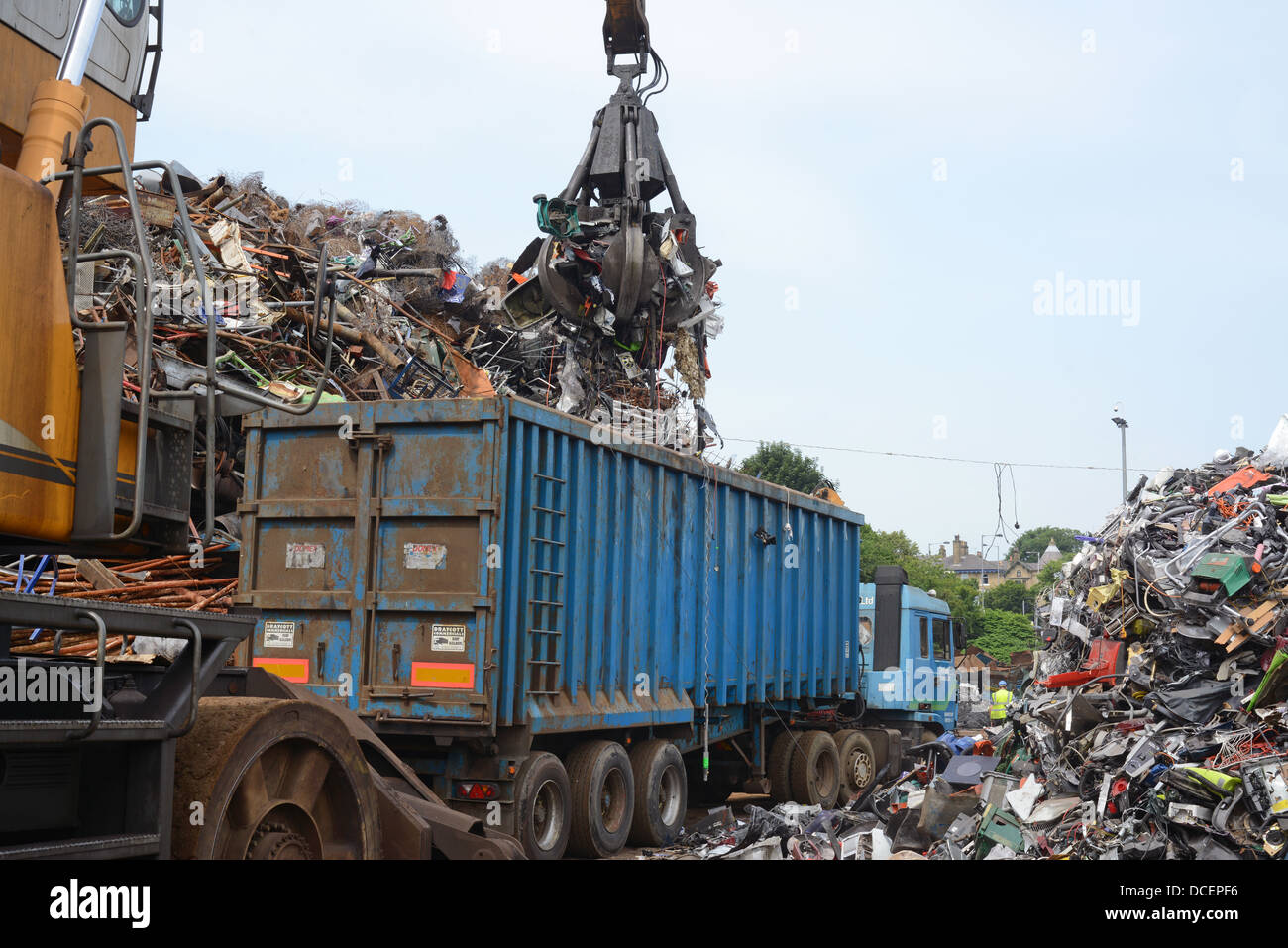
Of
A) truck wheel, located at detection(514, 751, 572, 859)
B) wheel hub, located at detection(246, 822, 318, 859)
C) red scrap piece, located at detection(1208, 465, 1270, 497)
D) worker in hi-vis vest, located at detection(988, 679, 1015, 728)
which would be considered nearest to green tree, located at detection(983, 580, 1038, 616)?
worker in hi-vis vest, located at detection(988, 679, 1015, 728)

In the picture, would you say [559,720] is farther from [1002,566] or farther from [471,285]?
[1002,566]

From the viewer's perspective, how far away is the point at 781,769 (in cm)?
1259

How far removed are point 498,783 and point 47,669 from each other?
446 centimetres

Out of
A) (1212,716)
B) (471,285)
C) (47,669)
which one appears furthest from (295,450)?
(471,285)

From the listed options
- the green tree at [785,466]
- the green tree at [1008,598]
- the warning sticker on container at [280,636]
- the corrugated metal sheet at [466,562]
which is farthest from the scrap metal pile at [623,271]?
the green tree at [1008,598]

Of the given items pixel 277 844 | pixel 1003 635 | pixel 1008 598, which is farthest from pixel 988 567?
pixel 277 844

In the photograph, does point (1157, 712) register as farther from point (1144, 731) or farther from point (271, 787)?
point (271, 787)

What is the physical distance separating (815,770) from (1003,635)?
41.3 metres

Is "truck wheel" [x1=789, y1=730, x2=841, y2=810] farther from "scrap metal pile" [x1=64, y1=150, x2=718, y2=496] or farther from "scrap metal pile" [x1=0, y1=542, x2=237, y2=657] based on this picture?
"scrap metal pile" [x1=0, y1=542, x2=237, y2=657]

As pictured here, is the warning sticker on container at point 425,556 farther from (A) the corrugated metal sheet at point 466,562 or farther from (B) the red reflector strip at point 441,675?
(B) the red reflector strip at point 441,675

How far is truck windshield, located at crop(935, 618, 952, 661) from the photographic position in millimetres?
15539

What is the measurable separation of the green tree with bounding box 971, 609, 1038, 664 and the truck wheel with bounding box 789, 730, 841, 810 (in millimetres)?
36844

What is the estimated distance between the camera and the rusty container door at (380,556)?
308 inches
